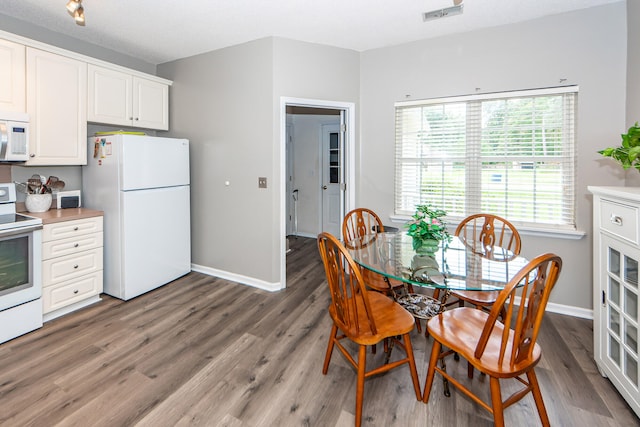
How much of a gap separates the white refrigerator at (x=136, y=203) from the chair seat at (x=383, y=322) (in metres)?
2.27

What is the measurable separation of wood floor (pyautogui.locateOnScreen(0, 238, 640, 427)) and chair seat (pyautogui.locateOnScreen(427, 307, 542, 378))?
0.44 m

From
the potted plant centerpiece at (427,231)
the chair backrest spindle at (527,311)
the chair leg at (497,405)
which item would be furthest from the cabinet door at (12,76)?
the chair leg at (497,405)

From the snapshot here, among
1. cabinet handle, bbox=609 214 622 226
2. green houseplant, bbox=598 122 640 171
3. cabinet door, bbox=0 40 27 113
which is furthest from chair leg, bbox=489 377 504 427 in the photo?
cabinet door, bbox=0 40 27 113

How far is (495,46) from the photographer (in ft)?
9.52

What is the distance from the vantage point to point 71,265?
2779 mm

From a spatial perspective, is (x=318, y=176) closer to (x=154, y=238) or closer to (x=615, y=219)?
(x=154, y=238)

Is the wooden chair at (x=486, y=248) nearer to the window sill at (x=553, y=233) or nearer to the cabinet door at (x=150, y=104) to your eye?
the window sill at (x=553, y=233)

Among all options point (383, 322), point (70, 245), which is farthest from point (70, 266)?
point (383, 322)

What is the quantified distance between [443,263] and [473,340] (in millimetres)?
485

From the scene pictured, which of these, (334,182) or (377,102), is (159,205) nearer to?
(377,102)

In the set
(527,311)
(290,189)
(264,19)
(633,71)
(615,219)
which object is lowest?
(527,311)

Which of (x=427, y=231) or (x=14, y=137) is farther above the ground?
(x=14, y=137)

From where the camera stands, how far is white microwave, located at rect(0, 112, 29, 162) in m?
2.44

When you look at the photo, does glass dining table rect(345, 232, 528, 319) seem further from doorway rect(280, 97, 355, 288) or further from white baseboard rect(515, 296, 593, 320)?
doorway rect(280, 97, 355, 288)
